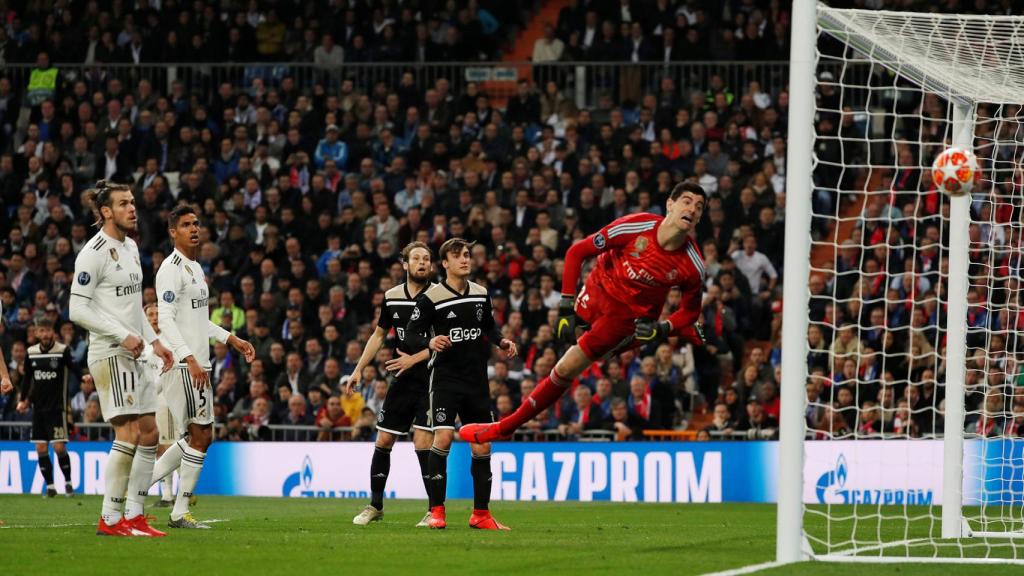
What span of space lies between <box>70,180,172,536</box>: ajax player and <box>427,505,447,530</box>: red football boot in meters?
2.22

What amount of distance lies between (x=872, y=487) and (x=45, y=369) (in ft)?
34.9

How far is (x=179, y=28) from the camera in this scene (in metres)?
27.4

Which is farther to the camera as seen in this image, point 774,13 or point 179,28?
point 179,28

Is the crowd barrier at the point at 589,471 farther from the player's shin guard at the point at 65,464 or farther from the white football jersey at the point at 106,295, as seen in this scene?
the white football jersey at the point at 106,295

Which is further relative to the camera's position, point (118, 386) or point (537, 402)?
point (537, 402)

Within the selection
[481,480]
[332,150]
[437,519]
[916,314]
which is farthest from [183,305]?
[332,150]

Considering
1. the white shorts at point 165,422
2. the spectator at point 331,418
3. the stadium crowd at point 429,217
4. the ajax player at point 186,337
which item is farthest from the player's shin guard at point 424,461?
the spectator at point 331,418

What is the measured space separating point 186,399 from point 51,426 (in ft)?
25.8

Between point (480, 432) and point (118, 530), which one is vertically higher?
point (480, 432)

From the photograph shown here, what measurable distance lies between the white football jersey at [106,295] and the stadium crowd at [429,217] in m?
8.92

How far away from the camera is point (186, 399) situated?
11469 millimetres

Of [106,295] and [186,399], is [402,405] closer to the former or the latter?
[186,399]

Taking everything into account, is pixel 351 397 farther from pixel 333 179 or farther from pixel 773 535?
pixel 773 535

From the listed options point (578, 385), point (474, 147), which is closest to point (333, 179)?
point (474, 147)
